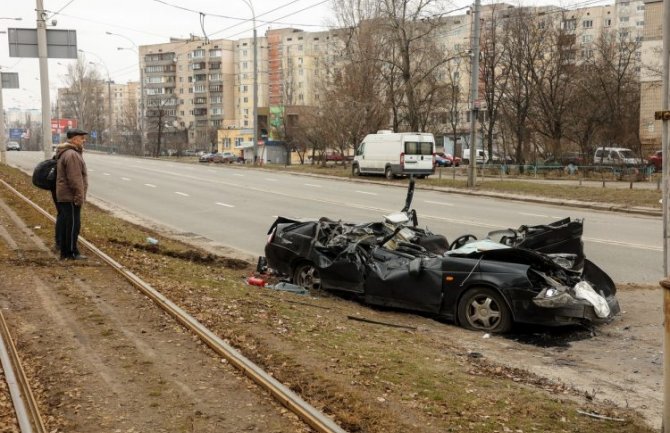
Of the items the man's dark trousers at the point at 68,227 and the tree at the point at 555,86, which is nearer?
the man's dark trousers at the point at 68,227

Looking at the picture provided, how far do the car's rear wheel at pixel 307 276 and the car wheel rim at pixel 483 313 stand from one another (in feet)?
7.31

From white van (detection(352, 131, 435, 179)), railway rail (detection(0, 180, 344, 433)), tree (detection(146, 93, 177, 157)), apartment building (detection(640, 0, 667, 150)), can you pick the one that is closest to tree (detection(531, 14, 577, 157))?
apartment building (detection(640, 0, 667, 150))

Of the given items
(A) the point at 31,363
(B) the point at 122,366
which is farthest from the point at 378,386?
(A) the point at 31,363

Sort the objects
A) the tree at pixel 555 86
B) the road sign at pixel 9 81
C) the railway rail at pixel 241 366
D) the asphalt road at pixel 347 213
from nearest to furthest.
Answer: the railway rail at pixel 241 366 → the asphalt road at pixel 347 213 → the road sign at pixel 9 81 → the tree at pixel 555 86

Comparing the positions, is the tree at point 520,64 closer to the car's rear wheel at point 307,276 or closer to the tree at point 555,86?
the tree at point 555,86

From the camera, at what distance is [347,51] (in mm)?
46406

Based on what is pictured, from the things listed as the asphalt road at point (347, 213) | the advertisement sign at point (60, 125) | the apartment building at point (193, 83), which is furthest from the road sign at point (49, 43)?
the apartment building at point (193, 83)

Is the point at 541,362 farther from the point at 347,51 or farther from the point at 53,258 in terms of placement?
the point at 347,51

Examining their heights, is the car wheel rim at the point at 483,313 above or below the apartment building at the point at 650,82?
below

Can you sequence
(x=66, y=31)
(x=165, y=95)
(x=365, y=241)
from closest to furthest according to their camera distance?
(x=365, y=241)
(x=66, y=31)
(x=165, y=95)

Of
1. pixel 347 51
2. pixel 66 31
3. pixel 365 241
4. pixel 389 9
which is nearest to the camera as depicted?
pixel 365 241

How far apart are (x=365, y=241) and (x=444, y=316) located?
4.96 ft

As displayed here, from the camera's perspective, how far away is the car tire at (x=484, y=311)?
664 centimetres

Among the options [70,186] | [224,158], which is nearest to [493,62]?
[224,158]
